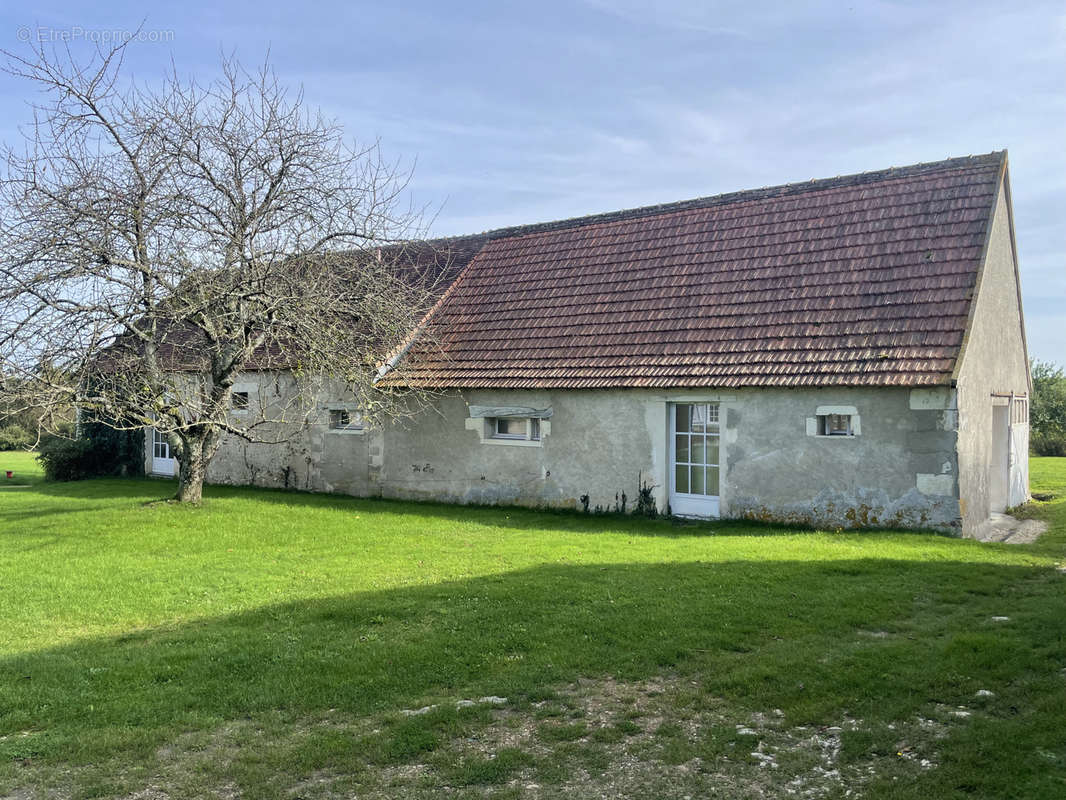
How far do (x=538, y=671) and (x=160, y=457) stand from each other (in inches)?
772

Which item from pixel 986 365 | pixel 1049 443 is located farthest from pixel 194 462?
pixel 1049 443

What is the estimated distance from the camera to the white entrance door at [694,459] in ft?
47.9

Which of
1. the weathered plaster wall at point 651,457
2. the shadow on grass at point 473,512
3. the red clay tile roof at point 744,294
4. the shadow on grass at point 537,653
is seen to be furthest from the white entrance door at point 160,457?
the shadow on grass at point 537,653

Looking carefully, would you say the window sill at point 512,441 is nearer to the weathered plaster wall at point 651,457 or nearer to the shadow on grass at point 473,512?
the weathered plaster wall at point 651,457

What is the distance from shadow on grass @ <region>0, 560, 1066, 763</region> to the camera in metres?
5.69

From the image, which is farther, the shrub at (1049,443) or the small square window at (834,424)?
the shrub at (1049,443)

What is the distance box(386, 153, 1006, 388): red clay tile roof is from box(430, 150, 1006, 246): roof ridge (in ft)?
0.12

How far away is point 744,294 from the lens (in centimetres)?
1512

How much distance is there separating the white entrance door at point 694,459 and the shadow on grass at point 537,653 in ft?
17.1

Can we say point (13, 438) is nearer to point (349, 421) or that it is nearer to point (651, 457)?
point (349, 421)

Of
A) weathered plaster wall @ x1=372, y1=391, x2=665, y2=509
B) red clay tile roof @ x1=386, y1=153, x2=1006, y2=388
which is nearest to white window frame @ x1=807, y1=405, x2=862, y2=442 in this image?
red clay tile roof @ x1=386, y1=153, x2=1006, y2=388

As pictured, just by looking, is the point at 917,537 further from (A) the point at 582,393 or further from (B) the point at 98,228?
(B) the point at 98,228

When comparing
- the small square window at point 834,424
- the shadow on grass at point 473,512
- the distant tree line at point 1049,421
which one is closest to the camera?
the small square window at point 834,424

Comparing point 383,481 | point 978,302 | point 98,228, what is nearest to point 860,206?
point 978,302
